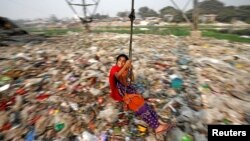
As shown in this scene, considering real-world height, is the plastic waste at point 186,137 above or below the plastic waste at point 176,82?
below

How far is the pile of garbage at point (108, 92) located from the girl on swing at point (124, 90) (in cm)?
13

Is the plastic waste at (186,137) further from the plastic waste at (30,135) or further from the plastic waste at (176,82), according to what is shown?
the plastic waste at (30,135)

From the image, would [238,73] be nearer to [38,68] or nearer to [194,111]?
[194,111]

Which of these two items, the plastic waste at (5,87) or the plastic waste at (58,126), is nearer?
the plastic waste at (58,126)

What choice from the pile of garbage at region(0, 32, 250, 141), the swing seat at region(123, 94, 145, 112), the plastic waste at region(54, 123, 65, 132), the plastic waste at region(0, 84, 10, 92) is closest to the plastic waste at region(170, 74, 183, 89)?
the pile of garbage at region(0, 32, 250, 141)

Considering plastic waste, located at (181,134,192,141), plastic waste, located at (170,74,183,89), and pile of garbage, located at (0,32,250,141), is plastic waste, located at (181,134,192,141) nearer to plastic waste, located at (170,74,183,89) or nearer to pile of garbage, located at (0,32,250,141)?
pile of garbage, located at (0,32,250,141)

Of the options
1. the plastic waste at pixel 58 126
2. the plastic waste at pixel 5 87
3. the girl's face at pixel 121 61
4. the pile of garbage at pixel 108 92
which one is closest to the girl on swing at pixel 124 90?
the girl's face at pixel 121 61

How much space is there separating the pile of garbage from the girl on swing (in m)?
0.13

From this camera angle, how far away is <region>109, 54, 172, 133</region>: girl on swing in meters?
3.18

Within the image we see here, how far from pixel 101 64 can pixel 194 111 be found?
A: 99.8 inches

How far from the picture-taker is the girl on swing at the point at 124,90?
318 centimetres

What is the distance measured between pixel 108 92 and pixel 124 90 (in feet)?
2.26

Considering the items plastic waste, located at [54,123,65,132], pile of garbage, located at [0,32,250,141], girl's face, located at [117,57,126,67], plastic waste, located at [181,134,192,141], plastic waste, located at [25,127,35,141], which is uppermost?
girl's face, located at [117,57,126,67]

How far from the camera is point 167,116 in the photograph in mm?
3516
